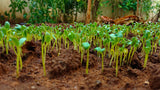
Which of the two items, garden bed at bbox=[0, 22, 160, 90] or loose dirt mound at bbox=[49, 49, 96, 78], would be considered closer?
garden bed at bbox=[0, 22, 160, 90]

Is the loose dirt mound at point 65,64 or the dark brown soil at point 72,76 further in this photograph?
the loose dirt mound at point 65,64

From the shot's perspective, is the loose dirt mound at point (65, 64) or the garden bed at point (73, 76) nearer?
the garden bed at point (73, 76)

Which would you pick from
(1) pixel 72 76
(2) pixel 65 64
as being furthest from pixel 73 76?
(2) pixel 65 64

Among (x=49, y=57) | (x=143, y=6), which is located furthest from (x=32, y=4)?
(x=143, y=6)

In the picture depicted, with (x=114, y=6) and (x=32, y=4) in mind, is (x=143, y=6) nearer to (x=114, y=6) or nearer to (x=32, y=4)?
(x=114, y=6)

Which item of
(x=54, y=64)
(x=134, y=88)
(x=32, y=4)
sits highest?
(x=32, y=4)

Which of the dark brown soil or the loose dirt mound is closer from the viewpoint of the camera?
the dark brown soil

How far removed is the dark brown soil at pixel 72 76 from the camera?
1.00m

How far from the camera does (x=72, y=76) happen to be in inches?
45.4

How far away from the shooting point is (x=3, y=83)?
1.00 metres

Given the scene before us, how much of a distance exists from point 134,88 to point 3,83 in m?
0.87

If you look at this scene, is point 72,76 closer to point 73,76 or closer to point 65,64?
point 73,76

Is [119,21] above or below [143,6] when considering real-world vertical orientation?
below

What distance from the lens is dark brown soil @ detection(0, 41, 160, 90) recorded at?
1000mm
